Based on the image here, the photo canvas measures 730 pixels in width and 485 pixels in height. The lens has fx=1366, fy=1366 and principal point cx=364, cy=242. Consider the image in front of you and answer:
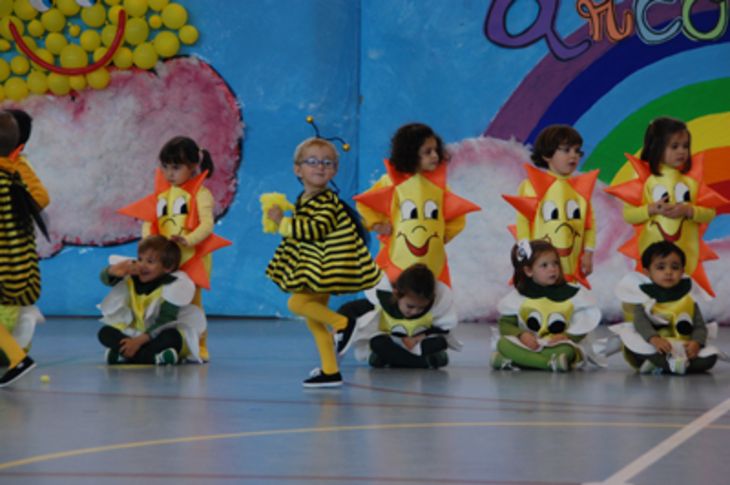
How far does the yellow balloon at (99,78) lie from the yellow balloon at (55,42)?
29 centimetres

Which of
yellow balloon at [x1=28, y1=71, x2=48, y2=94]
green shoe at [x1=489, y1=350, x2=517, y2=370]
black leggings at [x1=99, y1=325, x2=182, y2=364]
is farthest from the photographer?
yellow balloon at [x1=28, y1=71, x2=48, y2=94]

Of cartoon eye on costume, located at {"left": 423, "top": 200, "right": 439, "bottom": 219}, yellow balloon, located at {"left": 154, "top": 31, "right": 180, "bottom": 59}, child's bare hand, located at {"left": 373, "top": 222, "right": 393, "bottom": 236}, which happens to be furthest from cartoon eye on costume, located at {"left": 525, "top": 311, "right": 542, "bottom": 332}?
yellow balloon, located at {"left": 154, "top": 31, "right": 180, "bottom": 59}

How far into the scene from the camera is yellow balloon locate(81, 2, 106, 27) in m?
10.1

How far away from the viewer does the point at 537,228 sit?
711 centimetres

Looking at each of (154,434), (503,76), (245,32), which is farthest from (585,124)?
(154,434)

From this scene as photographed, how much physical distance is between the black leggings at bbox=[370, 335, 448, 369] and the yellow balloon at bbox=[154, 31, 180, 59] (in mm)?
4174

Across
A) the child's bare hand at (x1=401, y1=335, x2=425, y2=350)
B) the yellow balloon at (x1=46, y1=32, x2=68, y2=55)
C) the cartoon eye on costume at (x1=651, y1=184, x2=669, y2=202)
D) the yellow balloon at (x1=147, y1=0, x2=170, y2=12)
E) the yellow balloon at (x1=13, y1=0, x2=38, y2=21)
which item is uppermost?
the yellow balloon at (x1=147, y1=0, x2=170, y2=12)

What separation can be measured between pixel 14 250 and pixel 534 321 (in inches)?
97.3

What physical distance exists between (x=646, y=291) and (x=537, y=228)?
2.68 ft

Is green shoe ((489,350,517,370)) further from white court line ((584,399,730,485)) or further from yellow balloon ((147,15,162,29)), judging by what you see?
yellow balloon ((147,15,162,29))

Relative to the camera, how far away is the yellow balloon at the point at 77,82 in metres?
10.3

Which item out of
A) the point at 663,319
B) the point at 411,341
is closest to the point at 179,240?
the point at 411,341

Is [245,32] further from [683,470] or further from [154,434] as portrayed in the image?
[683,470]

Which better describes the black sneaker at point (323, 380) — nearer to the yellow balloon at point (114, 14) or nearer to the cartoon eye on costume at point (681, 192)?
the cartoon eye on costume at point (681, 192)
